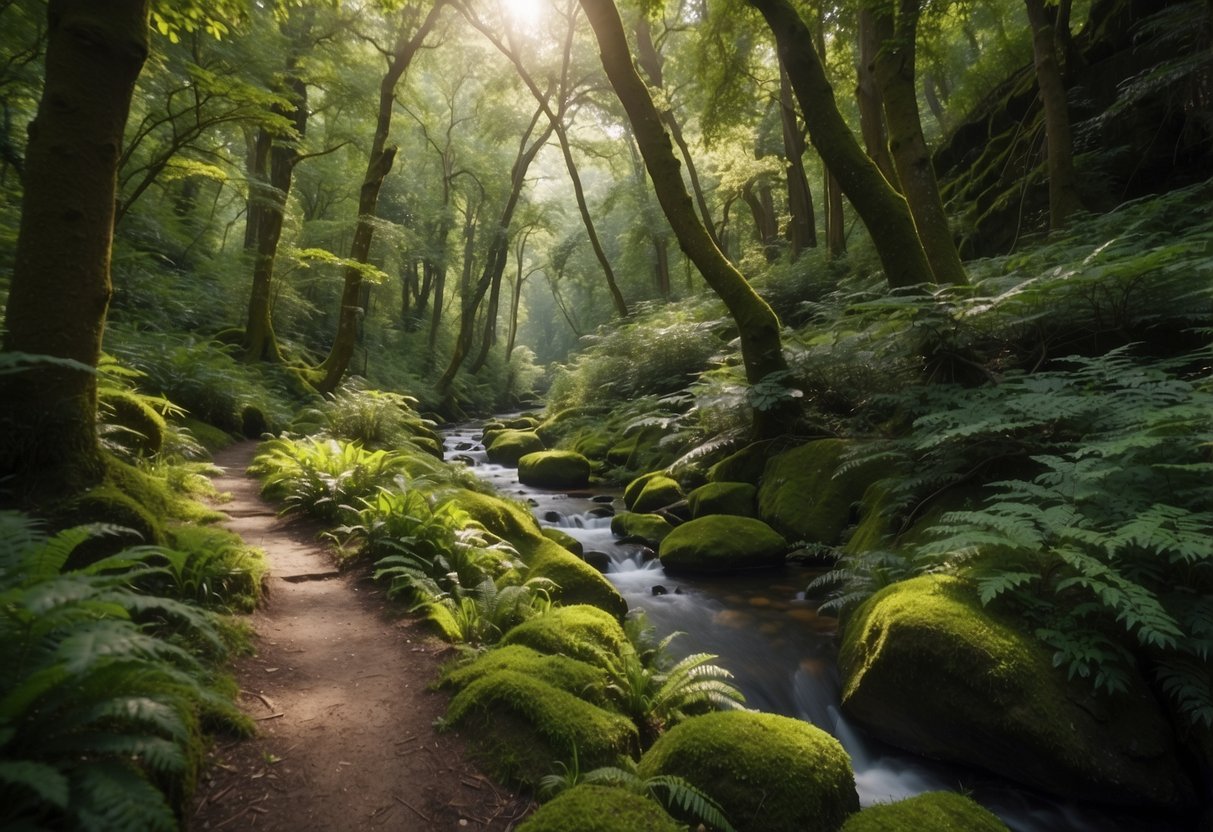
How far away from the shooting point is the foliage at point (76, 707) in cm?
161

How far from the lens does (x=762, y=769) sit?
3.00 metres

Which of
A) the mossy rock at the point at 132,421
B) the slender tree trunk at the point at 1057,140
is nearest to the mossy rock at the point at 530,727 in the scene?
the mossy rock at the point at 132,421

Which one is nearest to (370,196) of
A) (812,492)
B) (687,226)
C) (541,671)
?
(687,226)

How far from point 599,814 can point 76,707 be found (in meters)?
1.93

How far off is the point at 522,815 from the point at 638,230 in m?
26.7

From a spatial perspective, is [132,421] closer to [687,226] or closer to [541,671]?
[541,671]

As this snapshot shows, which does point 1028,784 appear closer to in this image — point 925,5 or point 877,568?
point 877,568

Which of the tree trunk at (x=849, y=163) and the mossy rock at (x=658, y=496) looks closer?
the tree trunk at (x=849, y=163)

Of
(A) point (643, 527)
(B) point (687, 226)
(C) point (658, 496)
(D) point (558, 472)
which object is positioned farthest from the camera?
(D) point (558, 472)

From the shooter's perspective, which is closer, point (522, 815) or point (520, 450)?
point (522, 815)

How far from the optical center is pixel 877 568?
5289 millimetres

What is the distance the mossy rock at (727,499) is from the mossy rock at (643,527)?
2.04 ft

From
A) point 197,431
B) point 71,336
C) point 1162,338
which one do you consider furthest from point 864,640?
point 197,431

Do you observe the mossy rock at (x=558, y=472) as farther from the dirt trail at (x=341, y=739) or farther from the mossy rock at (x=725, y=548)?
the dirt trail at (x=341, y=739)
